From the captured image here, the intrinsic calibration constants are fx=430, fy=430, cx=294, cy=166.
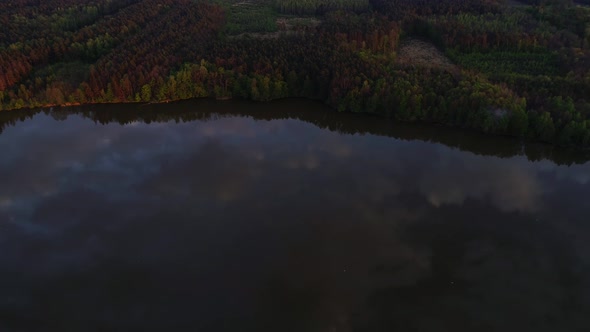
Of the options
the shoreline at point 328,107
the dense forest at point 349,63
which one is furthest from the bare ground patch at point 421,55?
the shoreline at point 328,107

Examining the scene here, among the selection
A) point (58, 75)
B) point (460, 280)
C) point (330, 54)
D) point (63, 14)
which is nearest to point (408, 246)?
point (460, 280)

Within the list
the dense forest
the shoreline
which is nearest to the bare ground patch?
the dense forest

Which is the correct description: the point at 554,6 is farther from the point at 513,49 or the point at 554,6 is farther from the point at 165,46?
the point at 165,46

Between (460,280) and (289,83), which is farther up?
(289,83)

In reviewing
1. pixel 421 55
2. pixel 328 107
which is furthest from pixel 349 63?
pixel 421 55

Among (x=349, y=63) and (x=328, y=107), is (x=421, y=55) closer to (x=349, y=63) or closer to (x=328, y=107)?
(x=349, y=63)

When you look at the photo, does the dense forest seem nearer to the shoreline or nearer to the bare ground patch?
the bare ground patch
